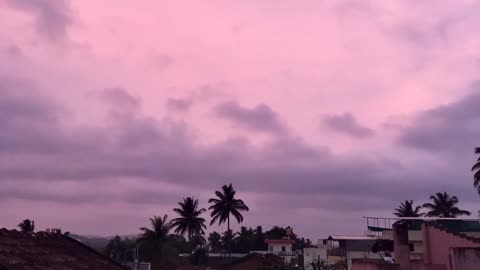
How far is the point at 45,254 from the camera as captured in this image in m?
14.9

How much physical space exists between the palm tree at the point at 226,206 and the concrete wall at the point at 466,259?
63.6 metres

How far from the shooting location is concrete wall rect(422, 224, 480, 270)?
20016 mm

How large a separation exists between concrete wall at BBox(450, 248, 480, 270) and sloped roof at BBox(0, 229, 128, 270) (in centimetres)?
1079

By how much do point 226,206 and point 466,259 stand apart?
2518 inches

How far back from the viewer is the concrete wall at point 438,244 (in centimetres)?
2002

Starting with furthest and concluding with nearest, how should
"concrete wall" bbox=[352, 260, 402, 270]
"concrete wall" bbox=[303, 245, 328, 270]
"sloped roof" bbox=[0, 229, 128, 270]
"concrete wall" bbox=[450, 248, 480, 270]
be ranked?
"concrete wall" bbox=[303, 245, 328, 270] < "concrete wall" bbox=[352, 260, 402, 270] < "concrete wall" bbox=[450, 248, 480, 270] < "sloped roof" bbox=[0, 229, 128, 270]

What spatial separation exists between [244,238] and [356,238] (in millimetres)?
54494

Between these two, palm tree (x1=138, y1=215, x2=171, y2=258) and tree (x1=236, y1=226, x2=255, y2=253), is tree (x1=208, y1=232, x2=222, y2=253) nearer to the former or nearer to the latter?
tree (x1=236, y1=226, x2=255, y2=253)

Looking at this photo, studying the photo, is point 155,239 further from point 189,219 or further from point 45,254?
point 45,254

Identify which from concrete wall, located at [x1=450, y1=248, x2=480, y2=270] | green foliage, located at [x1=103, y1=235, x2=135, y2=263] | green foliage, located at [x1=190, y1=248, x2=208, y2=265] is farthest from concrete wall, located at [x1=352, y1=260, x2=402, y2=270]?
green foliage, located at [x1=190, y1=248, x2=208, y2=265]

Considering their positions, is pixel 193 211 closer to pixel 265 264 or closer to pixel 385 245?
pixel 265 264

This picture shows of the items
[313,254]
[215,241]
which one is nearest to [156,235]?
[313,254]

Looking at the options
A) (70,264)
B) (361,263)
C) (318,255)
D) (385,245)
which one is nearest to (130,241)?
(318,255)

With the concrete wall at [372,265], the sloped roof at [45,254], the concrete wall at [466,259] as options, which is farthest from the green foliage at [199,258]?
the concrete wall at [466,259]
